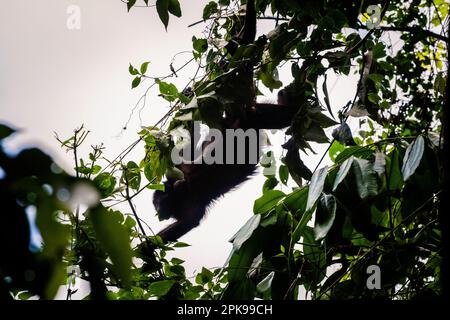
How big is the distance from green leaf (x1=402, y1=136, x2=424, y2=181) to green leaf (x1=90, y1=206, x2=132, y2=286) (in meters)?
0.91

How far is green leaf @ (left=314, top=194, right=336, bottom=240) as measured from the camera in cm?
119

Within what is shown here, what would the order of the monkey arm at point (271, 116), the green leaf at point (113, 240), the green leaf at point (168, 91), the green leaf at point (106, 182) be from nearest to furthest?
the green leaf at point (113, 240) → the green leaf at point (106, 182) → the green leaf at point (168, 91) → the monkey arm at point (271, 116)

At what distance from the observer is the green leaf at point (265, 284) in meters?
1.37

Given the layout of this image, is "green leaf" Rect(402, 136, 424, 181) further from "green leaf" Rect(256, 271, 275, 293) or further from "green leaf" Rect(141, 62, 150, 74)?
"green leaf" Rect(141, 62, 150, 74)

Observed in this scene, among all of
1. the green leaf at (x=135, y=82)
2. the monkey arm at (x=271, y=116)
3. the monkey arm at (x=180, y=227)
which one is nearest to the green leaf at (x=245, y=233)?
the green leaf at (x=135, y=82)

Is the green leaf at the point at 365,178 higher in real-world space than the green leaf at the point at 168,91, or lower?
lower

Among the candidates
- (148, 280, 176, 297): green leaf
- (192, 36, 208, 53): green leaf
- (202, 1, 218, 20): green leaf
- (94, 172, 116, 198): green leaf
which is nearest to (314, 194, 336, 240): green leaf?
(148, 280, 176, 297): green leaf

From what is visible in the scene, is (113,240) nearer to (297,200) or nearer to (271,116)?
(297,200)

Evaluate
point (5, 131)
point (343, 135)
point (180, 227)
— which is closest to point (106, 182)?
point (343, 135)

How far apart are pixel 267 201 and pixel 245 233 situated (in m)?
0.17

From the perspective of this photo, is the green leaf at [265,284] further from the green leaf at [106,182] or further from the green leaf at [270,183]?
the green leaf at [106,182]

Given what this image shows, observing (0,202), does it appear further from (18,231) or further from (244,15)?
(244,15)

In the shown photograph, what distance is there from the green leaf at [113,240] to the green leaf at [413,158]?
35.8 inches

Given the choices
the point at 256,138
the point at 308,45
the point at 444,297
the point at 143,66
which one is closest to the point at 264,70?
the point at 308,45
